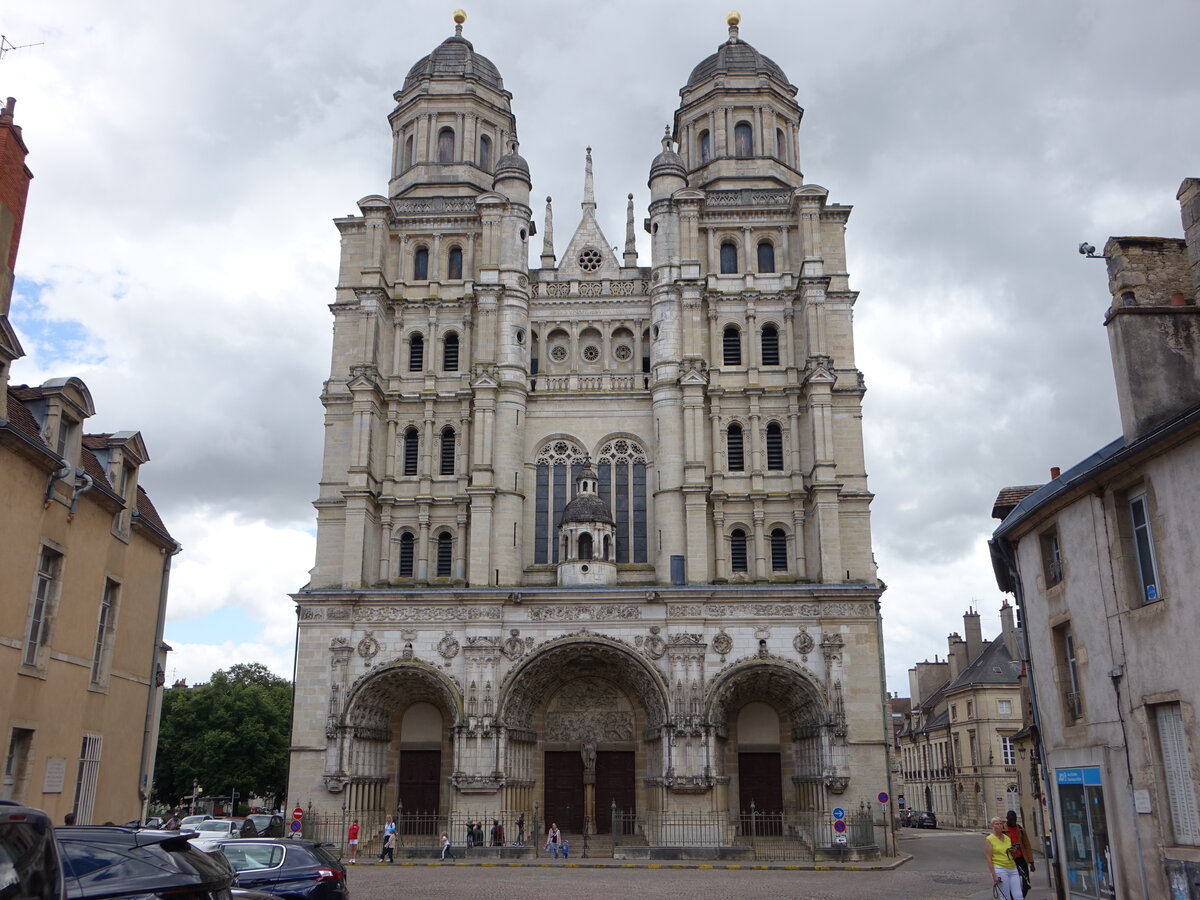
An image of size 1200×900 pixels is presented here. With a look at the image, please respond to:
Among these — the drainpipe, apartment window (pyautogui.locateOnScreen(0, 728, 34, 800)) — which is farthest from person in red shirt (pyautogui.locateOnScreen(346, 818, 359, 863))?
apartment window (pyautogui.locateOnScreen(0, 728, 34, 800))

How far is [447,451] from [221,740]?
21681 millimetres

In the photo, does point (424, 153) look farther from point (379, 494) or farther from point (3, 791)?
point (3, 791)

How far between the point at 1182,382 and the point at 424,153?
109ft

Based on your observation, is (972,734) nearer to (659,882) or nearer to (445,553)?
(445,553)

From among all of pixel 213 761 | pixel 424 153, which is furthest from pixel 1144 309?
pixel 213 761

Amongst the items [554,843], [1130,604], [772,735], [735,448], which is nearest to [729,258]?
[735,448]

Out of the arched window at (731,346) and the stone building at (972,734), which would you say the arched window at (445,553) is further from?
the stone building at (972,734)

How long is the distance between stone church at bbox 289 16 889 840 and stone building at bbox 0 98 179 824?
40.9ft

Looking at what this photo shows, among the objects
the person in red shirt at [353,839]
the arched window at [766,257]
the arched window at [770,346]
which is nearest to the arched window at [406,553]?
the person in red shirt at [353,839]

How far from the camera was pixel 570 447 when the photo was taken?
37656mm

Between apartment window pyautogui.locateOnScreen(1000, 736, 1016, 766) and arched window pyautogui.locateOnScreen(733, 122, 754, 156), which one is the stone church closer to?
arched window pyautogui.locateOnScreen(733, 122, 754, 156)

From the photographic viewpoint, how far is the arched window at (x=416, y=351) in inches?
1550

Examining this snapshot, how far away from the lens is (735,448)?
37.4 m

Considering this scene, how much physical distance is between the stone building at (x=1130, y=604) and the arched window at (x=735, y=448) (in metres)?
19.9
